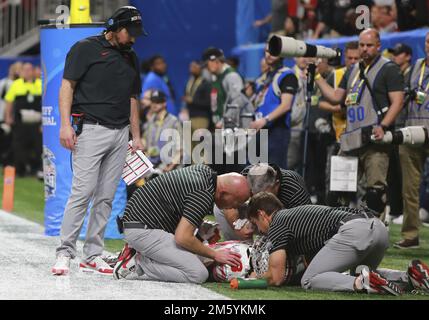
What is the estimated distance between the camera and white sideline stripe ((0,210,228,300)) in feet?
23.9

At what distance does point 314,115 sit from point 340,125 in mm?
1848

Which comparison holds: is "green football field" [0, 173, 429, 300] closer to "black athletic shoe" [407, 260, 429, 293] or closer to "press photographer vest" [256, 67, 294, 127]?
"black athletic shoe" [407, 260, 429, 293]

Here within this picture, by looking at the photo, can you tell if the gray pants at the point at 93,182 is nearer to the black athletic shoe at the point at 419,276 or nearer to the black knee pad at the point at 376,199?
the black athletic shoe at the point at 419,276

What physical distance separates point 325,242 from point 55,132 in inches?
158

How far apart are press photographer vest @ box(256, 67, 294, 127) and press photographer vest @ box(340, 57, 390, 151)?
1419mm

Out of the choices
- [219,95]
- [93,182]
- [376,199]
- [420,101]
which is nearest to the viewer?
[93,182]

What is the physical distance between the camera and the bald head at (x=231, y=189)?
780 centimetres

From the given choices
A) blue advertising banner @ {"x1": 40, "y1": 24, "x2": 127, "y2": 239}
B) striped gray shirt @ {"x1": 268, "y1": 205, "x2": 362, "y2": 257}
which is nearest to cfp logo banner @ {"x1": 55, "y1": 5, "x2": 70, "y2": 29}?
blue advertising banner @ {"x1": 40, "y1": 24, "x2": 127, "y2": 239}

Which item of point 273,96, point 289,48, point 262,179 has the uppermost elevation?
point 289,48

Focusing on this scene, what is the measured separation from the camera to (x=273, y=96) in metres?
12.1

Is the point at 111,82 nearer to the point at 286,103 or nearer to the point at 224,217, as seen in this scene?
the point at 224,217

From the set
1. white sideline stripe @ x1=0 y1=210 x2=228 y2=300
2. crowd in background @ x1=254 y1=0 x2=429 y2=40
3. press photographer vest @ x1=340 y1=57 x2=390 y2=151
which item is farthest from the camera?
crowd in background @ x1=254 y1=0 x2=429 y2=40

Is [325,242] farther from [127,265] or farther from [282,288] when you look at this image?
[127,265]

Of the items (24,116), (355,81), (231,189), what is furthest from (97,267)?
(24,116)
